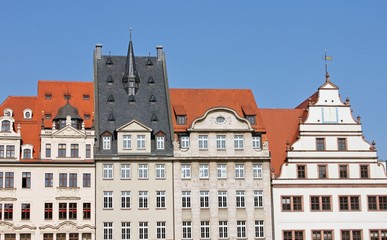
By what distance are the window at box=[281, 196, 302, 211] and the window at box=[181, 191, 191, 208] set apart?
7.81 meters

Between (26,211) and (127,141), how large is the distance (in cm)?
1002

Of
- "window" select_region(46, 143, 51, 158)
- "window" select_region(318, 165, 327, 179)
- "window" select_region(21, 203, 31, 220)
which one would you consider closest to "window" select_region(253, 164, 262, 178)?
"window" select_region(318, 165, 327, 179)

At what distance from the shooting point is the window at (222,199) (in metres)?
69.6

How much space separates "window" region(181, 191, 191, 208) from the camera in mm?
69250

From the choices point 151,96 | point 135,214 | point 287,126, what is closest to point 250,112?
point 287,126

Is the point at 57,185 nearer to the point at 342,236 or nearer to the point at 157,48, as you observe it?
the point at 157,48

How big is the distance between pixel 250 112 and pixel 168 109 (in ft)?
23.6

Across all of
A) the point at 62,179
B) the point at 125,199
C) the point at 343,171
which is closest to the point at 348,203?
the point at 343,171

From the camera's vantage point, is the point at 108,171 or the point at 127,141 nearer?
the point at 108,171

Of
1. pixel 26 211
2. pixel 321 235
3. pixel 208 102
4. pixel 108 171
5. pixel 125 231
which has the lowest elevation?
pixel 321 235

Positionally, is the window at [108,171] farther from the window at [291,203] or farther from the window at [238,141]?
the window at [291,203]

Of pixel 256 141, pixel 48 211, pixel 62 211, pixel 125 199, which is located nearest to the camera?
pixel 48 211

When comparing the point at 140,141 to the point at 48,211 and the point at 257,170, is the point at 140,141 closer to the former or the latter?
the point at 48,211

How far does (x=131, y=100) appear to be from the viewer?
242 ft
